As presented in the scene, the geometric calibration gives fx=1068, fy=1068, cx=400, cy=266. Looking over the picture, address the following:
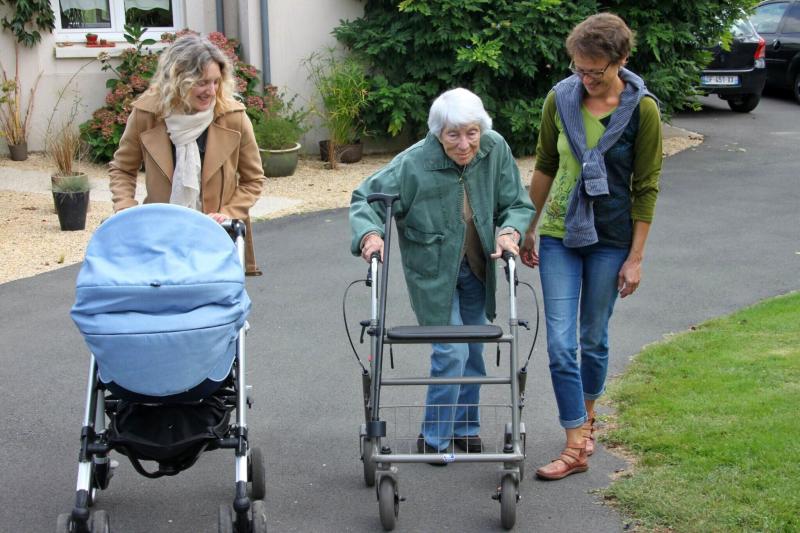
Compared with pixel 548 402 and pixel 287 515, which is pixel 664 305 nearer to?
pixel 548 402

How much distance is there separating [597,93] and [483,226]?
2.60 feet

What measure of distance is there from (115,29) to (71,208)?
186 inches

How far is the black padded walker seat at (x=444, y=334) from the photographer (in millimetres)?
4348

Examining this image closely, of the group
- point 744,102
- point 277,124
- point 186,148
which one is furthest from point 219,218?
point 744,102

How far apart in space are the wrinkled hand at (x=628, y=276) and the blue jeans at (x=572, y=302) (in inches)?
1.3

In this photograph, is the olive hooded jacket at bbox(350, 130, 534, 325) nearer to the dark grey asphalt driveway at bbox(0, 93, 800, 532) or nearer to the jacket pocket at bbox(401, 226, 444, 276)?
the jacket pocket at bbox(401, 226, 444, 276)

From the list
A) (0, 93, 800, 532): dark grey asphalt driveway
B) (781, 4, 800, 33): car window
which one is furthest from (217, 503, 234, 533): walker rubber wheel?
(781, 4, 800, 33): car window

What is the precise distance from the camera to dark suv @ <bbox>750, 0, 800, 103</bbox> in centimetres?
1992

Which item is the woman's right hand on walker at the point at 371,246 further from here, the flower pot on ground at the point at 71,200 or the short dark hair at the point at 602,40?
the flower pot on ground at the point at 71,200

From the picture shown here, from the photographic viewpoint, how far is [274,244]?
1000 cm

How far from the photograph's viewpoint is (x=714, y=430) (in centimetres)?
539

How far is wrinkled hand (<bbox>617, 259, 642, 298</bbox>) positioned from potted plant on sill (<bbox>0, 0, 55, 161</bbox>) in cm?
1011

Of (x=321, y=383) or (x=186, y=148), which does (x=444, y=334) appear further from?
(x=321, y=383)

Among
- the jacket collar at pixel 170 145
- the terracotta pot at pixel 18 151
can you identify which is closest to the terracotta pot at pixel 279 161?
the terracotta pot at pixel 18 151
